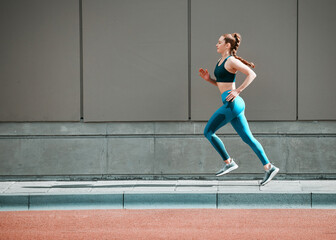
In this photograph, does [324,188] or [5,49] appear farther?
[5,49]

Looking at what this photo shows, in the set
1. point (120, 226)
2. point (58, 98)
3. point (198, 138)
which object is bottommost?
point (120, 226)

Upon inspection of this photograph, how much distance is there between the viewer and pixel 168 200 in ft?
24.3

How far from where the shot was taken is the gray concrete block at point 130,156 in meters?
9.26

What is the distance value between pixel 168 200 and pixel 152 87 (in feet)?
7.85

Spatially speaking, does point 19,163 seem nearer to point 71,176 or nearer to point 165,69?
point 71,176

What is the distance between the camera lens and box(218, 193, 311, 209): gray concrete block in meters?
7.22

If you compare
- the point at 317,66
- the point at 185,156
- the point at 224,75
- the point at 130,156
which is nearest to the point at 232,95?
the point at 224,75

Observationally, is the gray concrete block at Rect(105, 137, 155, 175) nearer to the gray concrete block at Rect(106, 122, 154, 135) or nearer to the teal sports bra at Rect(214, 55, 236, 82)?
the gray concrete block at Rect(106, 122, 154, 135)

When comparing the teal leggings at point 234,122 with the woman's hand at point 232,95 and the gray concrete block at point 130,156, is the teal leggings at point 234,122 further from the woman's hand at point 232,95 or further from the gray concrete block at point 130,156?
the gray concrete block at point 130,156

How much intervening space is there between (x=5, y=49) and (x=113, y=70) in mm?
1739

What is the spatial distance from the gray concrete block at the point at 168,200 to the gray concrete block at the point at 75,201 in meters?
0.15

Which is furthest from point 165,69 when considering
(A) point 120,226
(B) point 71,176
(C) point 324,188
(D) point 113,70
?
(A) point 120,226

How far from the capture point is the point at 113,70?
30.4ft

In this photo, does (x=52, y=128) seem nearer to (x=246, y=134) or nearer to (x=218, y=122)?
(x=218, y=122)
